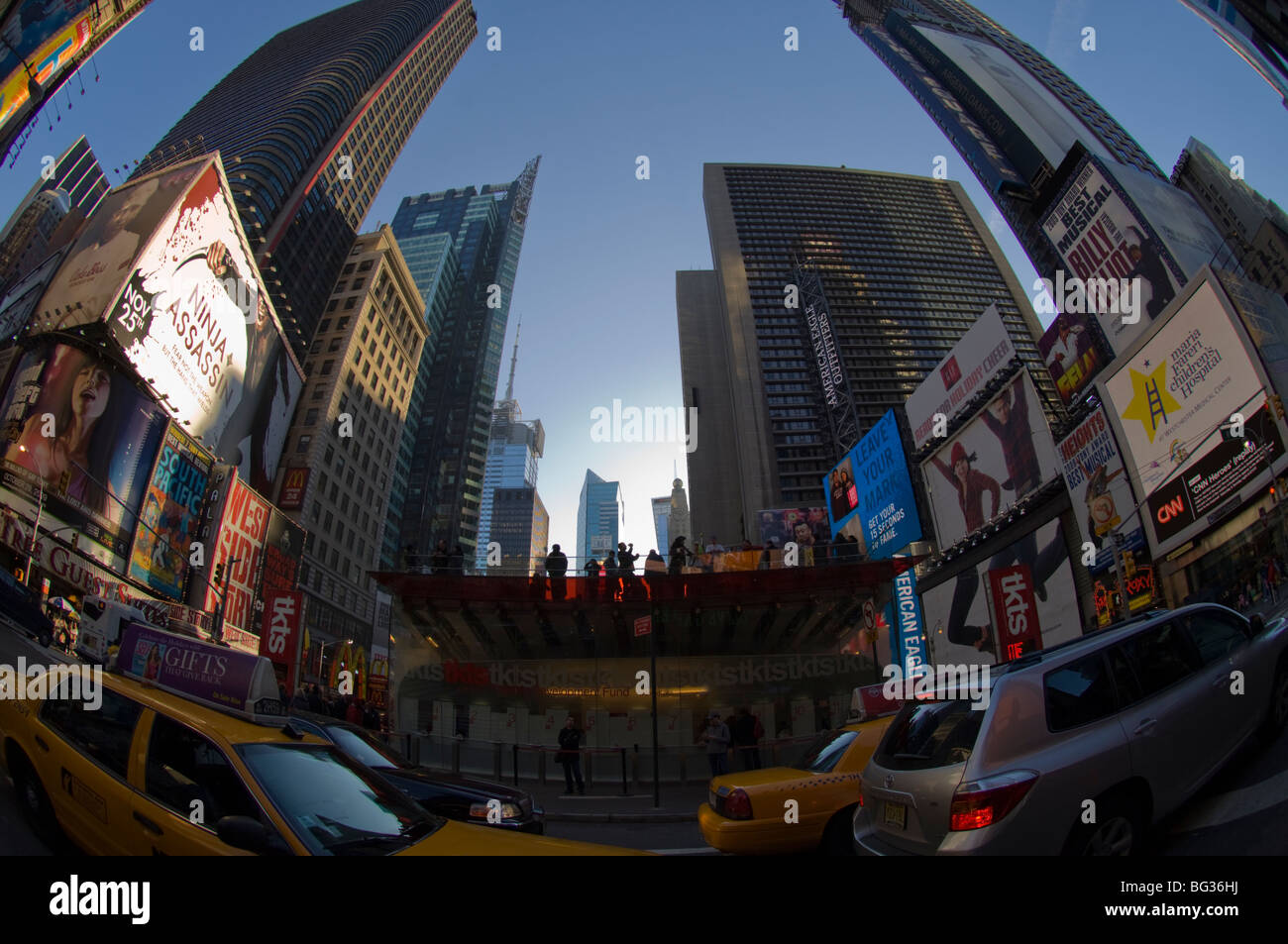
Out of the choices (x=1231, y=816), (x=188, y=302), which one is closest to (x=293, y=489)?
(x=188, y=302)

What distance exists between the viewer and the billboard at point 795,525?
234 feet

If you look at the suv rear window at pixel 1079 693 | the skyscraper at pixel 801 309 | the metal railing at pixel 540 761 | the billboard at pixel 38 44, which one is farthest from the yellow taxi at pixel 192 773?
the skyscraper at pixel 801 309

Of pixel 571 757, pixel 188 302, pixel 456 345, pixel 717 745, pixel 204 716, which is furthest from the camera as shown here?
pixel 456 345

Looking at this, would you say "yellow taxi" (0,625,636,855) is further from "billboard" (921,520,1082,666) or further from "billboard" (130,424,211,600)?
"billboard" (130,424,211,600)

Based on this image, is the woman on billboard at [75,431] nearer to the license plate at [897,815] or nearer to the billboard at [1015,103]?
the license plate at [897,815]

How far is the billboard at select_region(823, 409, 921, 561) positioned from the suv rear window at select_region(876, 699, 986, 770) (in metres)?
43.4

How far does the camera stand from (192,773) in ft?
12.3

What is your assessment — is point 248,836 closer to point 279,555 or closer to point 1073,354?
point 279,555

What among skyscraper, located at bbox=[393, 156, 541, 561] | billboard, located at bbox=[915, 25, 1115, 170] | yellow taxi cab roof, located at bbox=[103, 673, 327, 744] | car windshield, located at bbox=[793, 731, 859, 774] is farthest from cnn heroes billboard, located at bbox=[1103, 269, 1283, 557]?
skyscraper, located at bbox=[393, 156, 541, 561]

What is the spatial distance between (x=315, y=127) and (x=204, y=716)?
104m

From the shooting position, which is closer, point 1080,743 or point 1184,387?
point 1080,743

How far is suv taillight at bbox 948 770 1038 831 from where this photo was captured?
3.72 meters

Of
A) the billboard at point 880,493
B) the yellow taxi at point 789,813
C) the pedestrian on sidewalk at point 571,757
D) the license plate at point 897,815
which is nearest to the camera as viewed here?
the license plate at point 897,815

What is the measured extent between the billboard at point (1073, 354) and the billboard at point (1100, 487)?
12012mm
